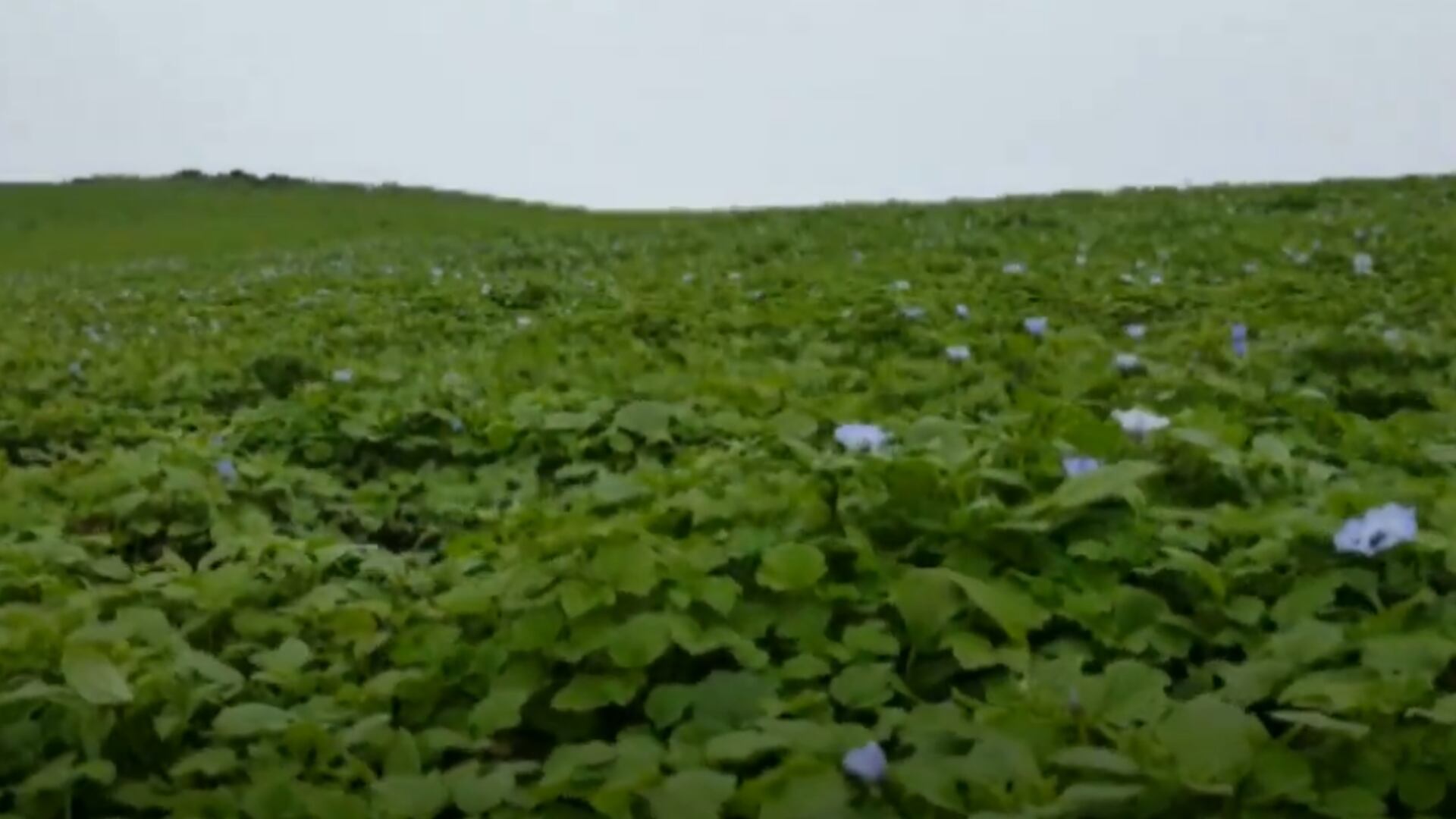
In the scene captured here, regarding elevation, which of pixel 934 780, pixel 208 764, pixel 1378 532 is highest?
pixel 1378 532

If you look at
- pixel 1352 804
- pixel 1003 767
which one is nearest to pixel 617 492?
pixel 1003 767

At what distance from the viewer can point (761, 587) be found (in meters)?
2.24

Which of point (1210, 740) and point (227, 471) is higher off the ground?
point (1210, 740)

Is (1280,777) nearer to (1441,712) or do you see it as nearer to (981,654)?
(1441,712)

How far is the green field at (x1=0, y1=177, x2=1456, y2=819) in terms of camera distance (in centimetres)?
169

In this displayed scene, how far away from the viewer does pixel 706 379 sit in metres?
4.67

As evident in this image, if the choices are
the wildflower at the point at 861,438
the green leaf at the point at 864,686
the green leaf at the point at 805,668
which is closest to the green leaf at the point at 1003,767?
the green leaf at the point at 864,686

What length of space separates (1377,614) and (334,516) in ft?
8.89

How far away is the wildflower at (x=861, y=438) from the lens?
2797mm

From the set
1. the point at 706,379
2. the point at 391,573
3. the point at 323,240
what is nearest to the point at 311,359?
the point at 706,379

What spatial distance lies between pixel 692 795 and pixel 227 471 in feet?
8.18

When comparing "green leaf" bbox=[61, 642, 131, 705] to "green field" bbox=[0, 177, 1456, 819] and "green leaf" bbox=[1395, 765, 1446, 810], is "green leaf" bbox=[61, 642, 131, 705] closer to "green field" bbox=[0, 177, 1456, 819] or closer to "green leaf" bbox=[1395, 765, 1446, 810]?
"green field" bbox=[0, 177, 1456, 819]

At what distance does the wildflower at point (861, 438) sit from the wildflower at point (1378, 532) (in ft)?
2.89

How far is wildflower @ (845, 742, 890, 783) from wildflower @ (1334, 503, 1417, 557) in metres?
0.87
